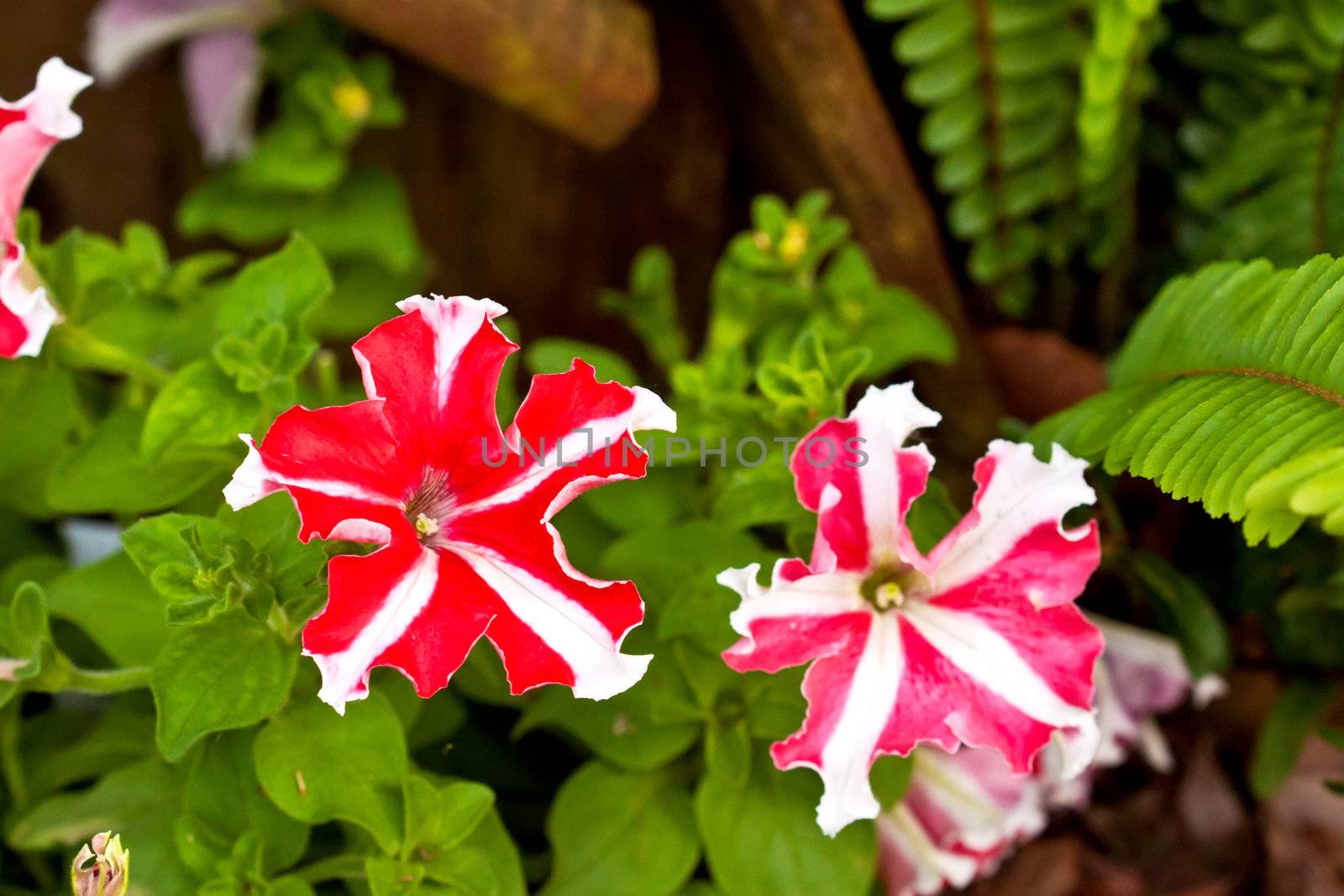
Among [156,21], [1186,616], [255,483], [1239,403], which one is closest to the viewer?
[255,483]

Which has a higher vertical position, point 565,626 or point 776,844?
point 565,626

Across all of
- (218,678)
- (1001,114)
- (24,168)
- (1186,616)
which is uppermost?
(24,168)

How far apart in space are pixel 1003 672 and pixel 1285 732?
59cm

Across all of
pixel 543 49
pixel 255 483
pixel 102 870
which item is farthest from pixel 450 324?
pixel 543 49

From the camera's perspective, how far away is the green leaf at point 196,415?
2.75 ft

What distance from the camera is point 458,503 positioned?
2.45ft

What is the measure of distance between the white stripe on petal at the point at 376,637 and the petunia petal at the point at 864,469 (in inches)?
8.9

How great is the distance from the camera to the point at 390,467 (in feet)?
2.34

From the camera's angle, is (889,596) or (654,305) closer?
(889,596)

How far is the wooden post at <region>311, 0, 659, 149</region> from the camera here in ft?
4.12

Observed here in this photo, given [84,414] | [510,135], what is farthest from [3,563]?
[510,135]

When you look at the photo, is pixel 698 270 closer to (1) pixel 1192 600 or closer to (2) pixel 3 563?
(1) pixel 1192 600

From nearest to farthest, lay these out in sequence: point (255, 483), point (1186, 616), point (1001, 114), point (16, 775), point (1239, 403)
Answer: point (255, 483) → point (1239, 403) → point (16, 775) → point (1186, 616) → point (1001, 114)

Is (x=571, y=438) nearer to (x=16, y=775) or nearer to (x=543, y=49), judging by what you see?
(x=16, y=775)
